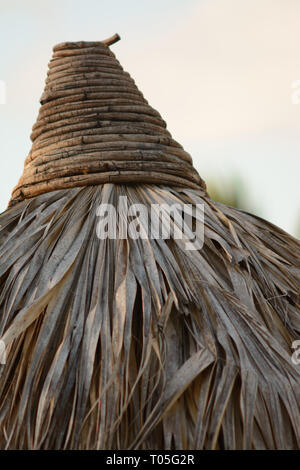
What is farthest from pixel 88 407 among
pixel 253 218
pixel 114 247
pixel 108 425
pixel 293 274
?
pixel 253 218

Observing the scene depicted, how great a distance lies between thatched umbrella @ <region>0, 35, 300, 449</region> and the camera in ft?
3.41

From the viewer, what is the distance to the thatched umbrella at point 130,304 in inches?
40.9

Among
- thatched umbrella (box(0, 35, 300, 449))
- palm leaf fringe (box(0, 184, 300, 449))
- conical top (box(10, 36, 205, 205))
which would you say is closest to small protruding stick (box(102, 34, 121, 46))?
conical top (box(10, 36, 205, 205))

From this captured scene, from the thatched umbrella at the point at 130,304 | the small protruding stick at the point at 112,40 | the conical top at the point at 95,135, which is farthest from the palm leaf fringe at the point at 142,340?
the small protruding stick at the point at 112,40

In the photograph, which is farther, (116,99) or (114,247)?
(116,99)

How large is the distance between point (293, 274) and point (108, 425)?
0.59 metres

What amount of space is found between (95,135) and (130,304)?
541 mm

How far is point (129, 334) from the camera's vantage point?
1121 mm

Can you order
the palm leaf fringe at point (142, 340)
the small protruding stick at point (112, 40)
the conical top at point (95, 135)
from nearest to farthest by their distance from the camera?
the palm leaf fringe at point (142, 340)
the conical top at point (95, 135)
the small protruding stick at point (112, 40)

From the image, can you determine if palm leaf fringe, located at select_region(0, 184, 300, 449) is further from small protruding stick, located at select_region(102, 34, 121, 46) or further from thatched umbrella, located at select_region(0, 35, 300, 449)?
small protruding stick, located at select_region(102, 34, 121, 46)

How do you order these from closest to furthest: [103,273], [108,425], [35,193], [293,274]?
[108,425], [103,273], [293,274], [35,193]

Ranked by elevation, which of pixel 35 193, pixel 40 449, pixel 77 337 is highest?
pixel 35 193

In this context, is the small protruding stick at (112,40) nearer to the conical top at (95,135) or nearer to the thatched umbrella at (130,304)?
the conical top at (95,135)

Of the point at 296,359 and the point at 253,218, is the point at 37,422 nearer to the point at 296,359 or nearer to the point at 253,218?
the point at 296,359
